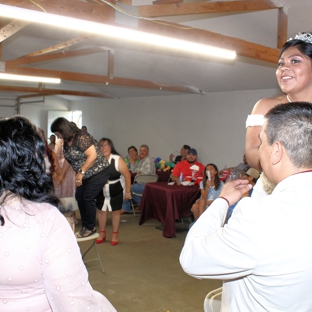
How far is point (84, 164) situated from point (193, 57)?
3575 mm

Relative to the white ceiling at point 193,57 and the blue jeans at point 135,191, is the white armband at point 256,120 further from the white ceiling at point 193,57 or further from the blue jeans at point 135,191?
the blue jeans at point 135,191

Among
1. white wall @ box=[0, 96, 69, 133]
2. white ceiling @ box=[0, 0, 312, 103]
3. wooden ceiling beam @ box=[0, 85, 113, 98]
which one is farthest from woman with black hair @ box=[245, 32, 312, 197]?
white wall @ box=[0, 96, 69, 133]

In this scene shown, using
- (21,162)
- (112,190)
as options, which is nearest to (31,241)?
(21,162)

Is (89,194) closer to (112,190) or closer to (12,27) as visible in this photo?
(112,190)

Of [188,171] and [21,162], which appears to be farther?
[188,171]

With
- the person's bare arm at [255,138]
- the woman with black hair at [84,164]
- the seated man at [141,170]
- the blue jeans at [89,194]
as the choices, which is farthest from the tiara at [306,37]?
the seated man at [141,170]

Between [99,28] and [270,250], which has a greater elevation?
[99,28]

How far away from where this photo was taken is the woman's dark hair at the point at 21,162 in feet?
3.62

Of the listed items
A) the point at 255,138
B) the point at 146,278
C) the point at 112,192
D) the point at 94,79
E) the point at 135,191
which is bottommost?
the point at 146,278

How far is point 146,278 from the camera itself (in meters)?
3.98

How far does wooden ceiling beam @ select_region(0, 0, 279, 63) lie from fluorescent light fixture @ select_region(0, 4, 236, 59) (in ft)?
0.32

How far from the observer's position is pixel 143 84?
28.5 ft

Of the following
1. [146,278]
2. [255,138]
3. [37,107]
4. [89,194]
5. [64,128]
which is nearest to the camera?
[255,138]

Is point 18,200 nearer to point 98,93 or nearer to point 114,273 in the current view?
point 114,273
